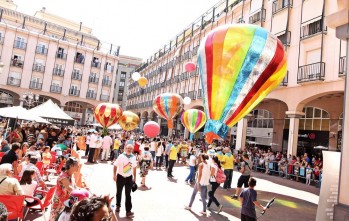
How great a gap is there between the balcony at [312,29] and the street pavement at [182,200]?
9.22 metres

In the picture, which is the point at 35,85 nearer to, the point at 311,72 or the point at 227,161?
the point at 311,72

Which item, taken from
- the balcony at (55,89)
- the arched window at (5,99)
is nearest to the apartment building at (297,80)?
the balcony at (55,89)

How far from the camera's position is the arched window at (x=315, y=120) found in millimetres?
20341

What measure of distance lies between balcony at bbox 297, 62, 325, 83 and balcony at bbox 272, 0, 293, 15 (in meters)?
4.71

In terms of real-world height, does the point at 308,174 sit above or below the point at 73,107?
below

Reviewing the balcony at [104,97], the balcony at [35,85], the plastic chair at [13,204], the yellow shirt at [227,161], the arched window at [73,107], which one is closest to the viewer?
the plastic chair at [13,204]

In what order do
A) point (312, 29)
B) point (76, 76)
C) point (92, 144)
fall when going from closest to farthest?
point (92, 144), point (312, 29), point (76, 76)

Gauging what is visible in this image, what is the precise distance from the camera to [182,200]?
8711 mm

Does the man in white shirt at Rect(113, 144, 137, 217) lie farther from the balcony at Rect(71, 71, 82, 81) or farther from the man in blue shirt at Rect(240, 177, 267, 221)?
the balcony at Rect(71, 71, 82, 81)

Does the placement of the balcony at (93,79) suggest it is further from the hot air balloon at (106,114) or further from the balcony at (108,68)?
the hot air balloon at (106,114)

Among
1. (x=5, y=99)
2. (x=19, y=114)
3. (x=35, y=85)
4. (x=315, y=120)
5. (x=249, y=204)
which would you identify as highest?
(x=35, y=85)

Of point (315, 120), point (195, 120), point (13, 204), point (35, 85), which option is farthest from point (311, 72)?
point (35, 85)

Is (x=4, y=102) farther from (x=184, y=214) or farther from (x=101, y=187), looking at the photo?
(x=184, y=214)

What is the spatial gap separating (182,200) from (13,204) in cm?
527
